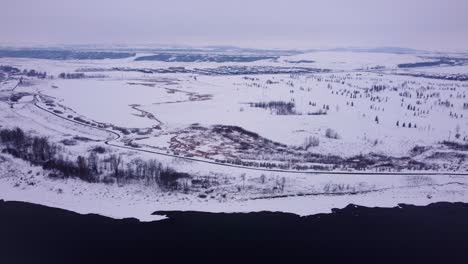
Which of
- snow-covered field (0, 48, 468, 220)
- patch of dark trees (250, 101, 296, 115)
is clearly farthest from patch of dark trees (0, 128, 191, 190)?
patch of dark trees (250, 101, 296, 115)

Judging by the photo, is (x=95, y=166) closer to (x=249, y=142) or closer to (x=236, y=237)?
(x=236, y=237)

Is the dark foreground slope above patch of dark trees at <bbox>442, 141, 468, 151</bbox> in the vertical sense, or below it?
below

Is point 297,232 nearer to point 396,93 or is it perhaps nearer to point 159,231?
point 159,231

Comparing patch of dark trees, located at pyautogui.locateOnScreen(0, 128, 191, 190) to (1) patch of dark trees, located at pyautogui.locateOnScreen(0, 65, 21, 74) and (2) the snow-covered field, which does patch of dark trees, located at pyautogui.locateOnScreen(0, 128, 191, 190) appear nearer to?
(2) the snow-covered field

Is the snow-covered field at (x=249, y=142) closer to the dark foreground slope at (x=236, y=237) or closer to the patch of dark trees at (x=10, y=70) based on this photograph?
the dark foreground slope at (x=236, y=237)

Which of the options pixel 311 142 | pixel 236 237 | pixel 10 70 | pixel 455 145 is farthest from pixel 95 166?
pixel 10 70
